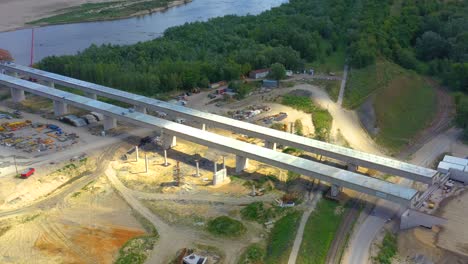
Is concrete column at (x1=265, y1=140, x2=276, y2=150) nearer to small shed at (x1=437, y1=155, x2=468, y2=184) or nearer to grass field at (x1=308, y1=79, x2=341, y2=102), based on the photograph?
small shed at (x1=437, y1=155, x2=468, y2=184)

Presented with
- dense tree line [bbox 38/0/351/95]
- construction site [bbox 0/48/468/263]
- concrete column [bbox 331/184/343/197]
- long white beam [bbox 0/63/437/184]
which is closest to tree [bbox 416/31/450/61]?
dense tree line [bbox 38/0/351/95]

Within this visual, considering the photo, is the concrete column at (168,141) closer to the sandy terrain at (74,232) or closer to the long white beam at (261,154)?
the long white beam at (261,154)

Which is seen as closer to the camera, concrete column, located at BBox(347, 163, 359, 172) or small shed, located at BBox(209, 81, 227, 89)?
concrete column, located at BBox(347, 163, 359, 172)

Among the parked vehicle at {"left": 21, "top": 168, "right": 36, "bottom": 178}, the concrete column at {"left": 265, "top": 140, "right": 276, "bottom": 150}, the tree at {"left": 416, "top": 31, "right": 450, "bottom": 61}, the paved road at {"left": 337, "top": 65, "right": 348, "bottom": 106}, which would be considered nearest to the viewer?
the parked vehicle at {"left": 21, "top": 168, "right": 36, "bottom": 178}

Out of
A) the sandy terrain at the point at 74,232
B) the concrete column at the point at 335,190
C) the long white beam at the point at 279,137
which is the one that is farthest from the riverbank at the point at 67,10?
the concrete column at the point at 335,190

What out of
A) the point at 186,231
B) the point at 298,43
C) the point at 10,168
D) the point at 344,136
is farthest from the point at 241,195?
the point at 298,43

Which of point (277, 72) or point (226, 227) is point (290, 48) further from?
point (226, 227)
